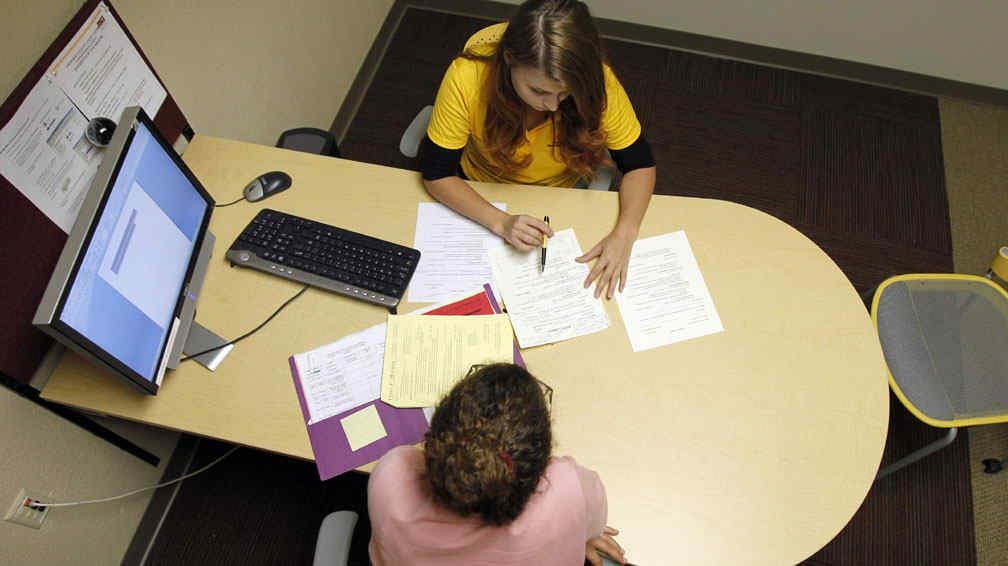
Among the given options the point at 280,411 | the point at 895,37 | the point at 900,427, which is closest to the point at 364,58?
the point at 280,411

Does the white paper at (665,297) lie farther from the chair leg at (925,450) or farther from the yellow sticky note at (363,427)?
the chair leg at (925,450)

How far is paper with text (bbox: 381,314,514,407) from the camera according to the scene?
1.18m

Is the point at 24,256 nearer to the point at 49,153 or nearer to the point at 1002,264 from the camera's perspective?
the point at 49,153

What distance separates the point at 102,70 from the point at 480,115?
817 millimetres

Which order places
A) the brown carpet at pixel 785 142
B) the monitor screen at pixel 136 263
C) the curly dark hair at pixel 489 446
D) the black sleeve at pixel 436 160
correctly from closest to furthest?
the curly dark hair at pixel 489 446 < the monitor screen at pixel 136 263 < the black sleeve at pixel 436 160 < the brown carpet at pixel 785 142

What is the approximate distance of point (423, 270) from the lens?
1.33 meters

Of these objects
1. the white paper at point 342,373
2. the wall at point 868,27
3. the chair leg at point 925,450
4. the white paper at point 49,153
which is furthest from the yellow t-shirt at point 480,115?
the wall at point 868,27

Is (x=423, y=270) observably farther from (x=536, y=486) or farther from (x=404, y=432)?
(x=536, y=486)

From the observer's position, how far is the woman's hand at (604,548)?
1.03 m

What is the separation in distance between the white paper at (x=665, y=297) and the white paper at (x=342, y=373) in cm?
52

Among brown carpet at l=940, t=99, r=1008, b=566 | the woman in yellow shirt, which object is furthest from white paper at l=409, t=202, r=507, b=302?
brown carpet at l=940, t=99, r=1008, b=566

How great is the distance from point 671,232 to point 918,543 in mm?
1290

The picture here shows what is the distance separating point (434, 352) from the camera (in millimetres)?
1212

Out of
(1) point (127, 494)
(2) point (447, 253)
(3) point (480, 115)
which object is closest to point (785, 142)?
(3) point (480, 115)
